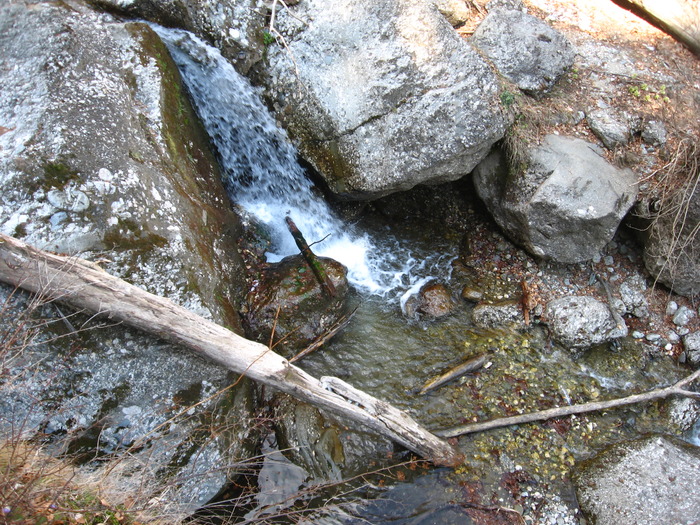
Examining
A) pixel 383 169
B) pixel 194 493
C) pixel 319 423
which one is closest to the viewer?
pixel 194 493

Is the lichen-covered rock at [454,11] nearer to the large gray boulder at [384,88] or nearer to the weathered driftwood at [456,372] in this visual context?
the large gray boulder at [384,88]

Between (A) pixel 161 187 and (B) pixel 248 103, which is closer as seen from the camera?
(A) pixel 161 187

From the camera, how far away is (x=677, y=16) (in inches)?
215

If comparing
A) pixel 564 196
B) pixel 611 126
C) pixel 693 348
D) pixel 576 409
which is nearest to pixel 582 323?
pixel 576 409

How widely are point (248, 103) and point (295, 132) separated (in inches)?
25.1

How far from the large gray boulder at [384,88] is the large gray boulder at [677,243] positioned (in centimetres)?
191

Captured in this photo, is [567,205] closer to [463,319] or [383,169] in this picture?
[463,319]

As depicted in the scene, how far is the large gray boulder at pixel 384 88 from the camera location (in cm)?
455

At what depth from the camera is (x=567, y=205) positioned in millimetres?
4789

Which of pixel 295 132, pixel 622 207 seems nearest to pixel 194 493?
pixel 295 132

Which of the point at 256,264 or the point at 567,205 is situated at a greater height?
the point at 567,205

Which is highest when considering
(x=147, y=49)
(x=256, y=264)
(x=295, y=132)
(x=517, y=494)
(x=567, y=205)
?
(x=147, y=49)

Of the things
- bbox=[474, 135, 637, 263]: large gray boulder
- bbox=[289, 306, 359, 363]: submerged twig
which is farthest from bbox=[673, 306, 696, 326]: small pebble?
bbox=[289, 306, 359, 363]: submerged twig

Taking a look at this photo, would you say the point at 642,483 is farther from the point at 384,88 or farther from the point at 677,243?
the point at 384,88
